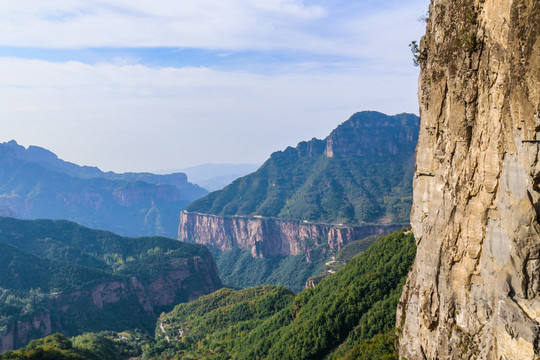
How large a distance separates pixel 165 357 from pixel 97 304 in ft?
198

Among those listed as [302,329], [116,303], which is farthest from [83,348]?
[116,303]

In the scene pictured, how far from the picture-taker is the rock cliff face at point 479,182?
1980 cm

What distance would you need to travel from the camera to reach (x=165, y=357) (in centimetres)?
7706

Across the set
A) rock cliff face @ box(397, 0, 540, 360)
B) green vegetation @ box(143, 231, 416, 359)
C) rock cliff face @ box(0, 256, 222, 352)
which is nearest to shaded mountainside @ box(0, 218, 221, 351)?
rock cliff face @ box(0, 256, 222, 352)

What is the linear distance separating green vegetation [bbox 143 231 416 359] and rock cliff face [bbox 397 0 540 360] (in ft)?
47.7

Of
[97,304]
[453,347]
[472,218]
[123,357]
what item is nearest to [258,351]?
[123,357]

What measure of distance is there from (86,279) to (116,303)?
12254mm

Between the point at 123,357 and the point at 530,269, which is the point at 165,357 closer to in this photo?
the point at 123,357

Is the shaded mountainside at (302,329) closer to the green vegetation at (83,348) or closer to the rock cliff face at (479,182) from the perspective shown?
the green vegetation at (83,348)

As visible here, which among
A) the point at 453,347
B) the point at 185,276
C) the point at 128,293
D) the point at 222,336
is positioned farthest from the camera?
the point at 185,276

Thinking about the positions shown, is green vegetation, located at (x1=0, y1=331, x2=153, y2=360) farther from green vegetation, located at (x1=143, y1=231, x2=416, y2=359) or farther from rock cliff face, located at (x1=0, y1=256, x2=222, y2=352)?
rock cliff face, located at (x1=0, y1=256, x2=222, y2=352)

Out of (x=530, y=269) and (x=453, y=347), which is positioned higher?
(x=530, y=269)

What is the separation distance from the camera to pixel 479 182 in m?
22.6

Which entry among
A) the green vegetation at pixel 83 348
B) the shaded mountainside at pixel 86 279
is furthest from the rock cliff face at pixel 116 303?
the green vegetation at pixel 83 348
